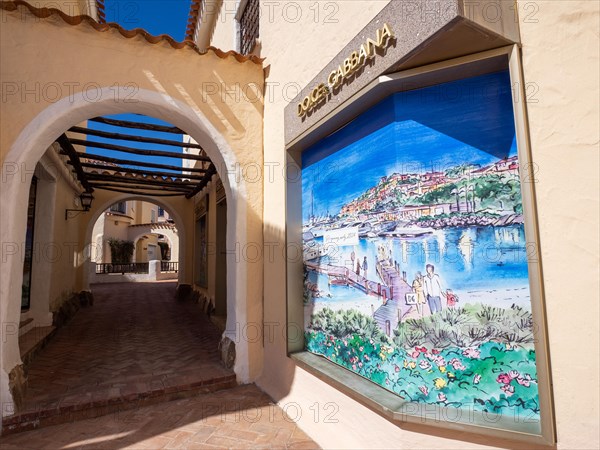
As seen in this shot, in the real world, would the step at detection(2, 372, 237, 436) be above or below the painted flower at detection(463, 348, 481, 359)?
below

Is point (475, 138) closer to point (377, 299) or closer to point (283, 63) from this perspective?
point (377, 299)

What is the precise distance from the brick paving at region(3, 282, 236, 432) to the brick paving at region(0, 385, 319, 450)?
142 mm

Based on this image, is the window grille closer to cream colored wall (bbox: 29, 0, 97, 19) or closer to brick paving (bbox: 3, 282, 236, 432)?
cream colored wall (bbox: 29, 0, 97, 19)

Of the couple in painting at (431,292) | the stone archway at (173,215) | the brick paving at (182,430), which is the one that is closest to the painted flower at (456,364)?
the couple in painting at (431,292)

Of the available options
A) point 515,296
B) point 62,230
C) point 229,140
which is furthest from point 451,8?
point 62,230

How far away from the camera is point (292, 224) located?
4.03 m

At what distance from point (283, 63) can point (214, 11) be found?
5.83 m

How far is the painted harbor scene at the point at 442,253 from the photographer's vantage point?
2.13 meters

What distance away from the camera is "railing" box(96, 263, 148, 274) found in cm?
2489

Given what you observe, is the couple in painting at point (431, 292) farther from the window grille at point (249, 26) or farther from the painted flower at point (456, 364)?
the window grille at point (249, 26)

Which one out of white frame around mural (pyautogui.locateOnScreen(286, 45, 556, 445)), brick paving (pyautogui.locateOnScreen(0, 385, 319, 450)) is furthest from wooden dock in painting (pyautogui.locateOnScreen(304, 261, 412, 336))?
brick paving (pyautogui.locateOnScreen(0, 385, 319, 450))

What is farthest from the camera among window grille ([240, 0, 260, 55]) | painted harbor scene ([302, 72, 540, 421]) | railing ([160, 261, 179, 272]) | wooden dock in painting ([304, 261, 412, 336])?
railing ([160, 261, 179, 272])

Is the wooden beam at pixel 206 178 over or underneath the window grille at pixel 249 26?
underneath

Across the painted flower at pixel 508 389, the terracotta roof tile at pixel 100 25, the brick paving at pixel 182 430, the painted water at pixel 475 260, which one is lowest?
the brick paving at pixel 182 430
